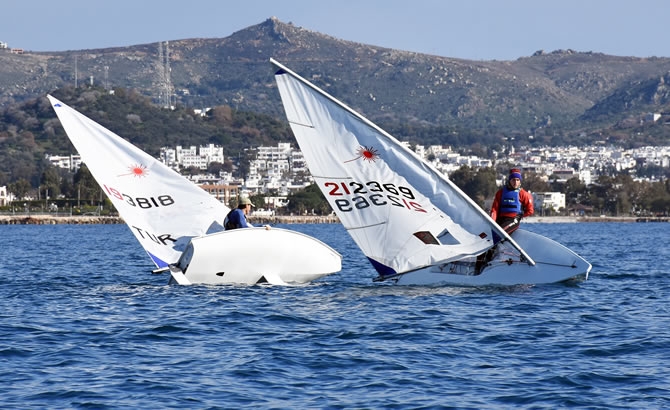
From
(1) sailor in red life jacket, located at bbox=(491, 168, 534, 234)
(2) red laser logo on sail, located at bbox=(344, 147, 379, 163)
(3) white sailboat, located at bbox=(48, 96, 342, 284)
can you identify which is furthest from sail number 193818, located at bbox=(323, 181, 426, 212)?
(3) white sailboat, located at bbox=(48, 96, 342, 284)

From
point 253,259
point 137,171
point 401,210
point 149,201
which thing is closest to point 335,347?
point 401,210

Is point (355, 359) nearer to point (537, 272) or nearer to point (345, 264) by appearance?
point (537, 272)

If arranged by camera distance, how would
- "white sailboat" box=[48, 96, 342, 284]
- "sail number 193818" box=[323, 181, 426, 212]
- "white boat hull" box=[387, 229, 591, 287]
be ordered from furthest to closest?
"white sailboat" box=[48, 96, 342, 284]
"white boat hull" box=[387, 229, 591, 287]
"sail number 193818" box=[323, 181, 426, 212]

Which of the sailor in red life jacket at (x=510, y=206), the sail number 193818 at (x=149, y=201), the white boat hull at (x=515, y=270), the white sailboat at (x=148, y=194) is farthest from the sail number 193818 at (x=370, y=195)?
the sail number 193818 at (x=149, y=201)

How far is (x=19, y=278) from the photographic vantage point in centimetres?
3117

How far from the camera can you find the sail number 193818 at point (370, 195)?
904 inches

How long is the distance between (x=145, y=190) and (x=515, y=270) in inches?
329

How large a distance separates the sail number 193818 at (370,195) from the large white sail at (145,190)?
12.0ft

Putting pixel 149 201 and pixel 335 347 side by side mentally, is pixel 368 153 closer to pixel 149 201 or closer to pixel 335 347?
pixel 149 201

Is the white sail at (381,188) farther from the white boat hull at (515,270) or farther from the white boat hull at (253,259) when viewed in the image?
the white boat hull at (253,259)

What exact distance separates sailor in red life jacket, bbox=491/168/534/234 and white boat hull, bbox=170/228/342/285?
3.55 metres

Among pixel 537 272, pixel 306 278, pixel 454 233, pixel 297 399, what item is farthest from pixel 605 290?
pixel 297 399

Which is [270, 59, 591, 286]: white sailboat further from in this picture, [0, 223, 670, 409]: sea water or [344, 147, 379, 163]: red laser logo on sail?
[0, 223, 670, 409]: sea water

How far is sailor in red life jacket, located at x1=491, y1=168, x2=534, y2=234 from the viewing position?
24203 millimetres
